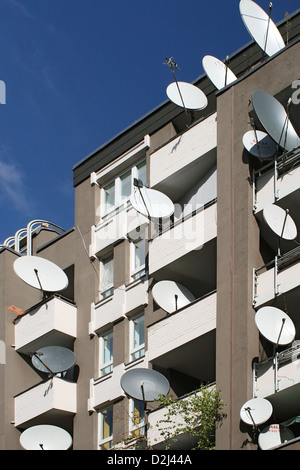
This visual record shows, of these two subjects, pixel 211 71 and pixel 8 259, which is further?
pixel 8 259

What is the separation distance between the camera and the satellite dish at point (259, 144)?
36.9m

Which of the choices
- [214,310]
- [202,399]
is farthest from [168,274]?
[202,399]

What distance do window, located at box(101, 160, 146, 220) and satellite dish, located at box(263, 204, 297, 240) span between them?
8.72 meters

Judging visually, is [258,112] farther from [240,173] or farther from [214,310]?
[214,310]

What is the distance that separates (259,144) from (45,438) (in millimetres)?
12235

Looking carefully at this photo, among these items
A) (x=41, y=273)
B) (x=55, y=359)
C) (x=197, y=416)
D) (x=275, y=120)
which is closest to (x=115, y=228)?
(x=41, y=273)

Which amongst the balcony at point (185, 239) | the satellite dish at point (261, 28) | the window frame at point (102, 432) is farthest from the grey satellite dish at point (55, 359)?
the satellite dish at point (261, 28)

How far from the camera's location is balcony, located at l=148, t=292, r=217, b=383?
36344 millimetres

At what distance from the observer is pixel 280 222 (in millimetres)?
35062

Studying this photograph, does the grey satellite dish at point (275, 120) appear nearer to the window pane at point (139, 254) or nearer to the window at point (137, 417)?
the window pane at point (139, 254)

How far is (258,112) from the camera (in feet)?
118

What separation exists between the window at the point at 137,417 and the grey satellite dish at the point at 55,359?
10.5 ft

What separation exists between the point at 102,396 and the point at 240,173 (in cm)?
904

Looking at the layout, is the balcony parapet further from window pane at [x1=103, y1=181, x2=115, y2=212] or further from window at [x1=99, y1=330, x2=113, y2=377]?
window pane at [x1=103, y1=181, x2=115, y2=212]
